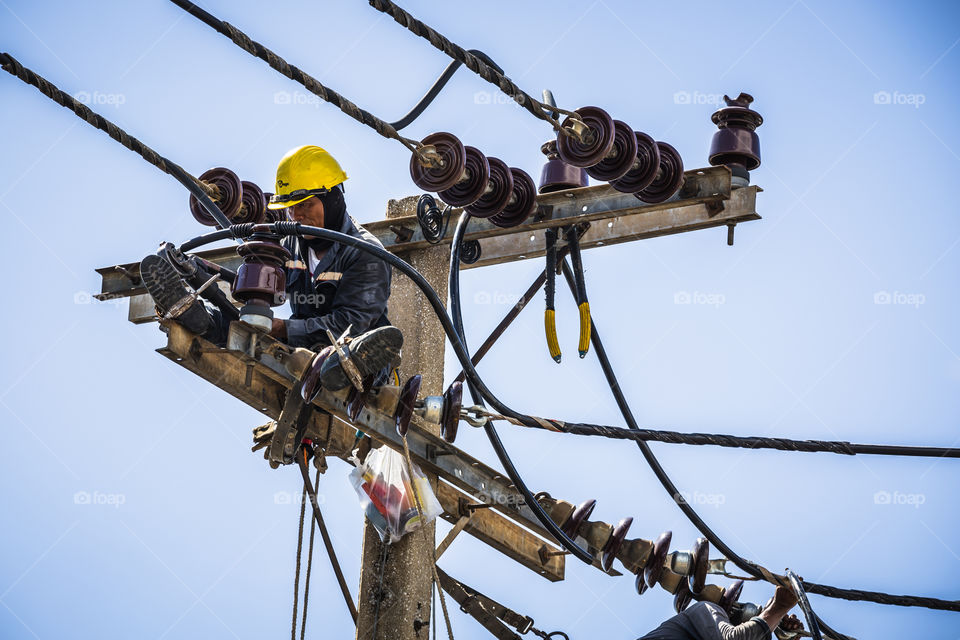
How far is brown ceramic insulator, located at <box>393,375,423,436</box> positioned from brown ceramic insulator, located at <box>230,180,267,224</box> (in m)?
2.20

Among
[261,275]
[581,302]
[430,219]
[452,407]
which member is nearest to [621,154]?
[581,302]

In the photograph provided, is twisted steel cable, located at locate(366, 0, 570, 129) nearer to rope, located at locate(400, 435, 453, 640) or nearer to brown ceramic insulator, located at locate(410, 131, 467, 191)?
brown ceramic insulator, located at locate(410, 131, 467, 191)

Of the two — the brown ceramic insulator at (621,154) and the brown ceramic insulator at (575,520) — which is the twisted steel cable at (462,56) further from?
the brown ceramic insulator at (575,520)

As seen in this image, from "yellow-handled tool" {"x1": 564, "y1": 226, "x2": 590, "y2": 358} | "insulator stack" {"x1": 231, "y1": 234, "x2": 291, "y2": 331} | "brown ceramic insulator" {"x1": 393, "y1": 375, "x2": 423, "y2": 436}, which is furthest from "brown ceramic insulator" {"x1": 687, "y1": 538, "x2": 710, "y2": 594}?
"insulator stack" {"x1": 231, "y1": 234, "x2": 291, "y2": 331}

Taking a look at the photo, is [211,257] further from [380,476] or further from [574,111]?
[574,111]

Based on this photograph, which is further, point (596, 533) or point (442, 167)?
point (596, 533)

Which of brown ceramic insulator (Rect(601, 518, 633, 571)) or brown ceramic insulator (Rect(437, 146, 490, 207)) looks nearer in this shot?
brown ceramic insulator (Rect(437, 146, 490, 207))

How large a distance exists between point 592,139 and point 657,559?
2.26m

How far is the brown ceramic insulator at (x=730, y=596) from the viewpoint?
7.59 meters

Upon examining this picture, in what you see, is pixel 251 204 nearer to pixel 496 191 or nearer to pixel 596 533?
pixel 496 191

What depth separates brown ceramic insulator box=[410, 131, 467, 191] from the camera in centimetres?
662

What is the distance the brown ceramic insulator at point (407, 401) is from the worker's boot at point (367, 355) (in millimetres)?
260

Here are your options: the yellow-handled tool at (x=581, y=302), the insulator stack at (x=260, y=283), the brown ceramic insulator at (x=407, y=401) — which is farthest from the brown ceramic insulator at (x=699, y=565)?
the insulator stack at (x=260, y=283)

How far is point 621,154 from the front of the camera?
6715mm
